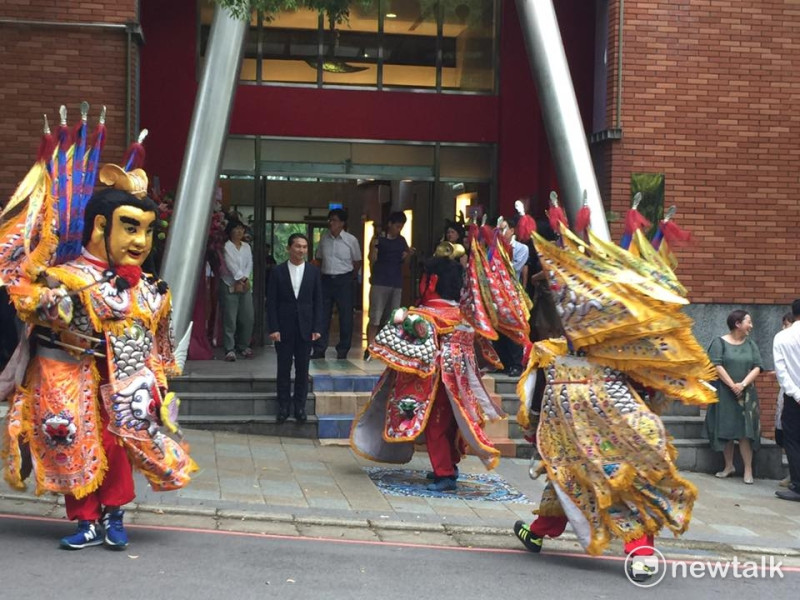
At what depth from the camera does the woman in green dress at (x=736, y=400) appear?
37.8 ft

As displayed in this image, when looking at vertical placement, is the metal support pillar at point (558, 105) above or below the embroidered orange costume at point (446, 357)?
above

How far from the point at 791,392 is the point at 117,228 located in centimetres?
673

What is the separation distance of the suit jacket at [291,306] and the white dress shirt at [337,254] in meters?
2.92

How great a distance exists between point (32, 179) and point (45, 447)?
63.8 inches

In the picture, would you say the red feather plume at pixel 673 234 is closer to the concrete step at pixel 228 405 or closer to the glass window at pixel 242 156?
the concrete step at pixel 228 405

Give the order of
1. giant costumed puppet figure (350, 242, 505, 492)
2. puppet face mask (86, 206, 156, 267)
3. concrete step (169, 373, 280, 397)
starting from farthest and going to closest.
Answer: concrete step (169, 373, 280, 397) < giant costumed puppet figure (350, 242, 505, 492) < puppet face mask (86, 206, 156, 267)

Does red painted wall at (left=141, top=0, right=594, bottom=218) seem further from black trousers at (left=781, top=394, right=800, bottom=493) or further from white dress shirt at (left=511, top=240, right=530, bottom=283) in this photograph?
black trousers at (left=781, top=394, right=800, bottom=493)

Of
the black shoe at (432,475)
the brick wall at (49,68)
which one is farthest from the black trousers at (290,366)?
the brick wall at (49,68)

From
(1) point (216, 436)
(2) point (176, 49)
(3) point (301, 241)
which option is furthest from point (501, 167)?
(1) point (216, 436)

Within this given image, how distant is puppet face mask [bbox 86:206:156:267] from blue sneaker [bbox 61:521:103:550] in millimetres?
1563

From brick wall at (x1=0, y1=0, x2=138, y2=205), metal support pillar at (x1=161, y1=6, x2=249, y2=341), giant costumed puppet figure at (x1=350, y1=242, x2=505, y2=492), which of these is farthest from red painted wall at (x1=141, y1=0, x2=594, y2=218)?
giant costumed puppet figure at (x1=350, y1=242, x2=505, y2=492)

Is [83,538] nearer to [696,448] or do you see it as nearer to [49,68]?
[696,448]

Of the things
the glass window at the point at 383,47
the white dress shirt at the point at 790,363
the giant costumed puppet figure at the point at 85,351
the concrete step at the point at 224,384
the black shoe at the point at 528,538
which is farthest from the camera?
the glass window at the point at 383,47

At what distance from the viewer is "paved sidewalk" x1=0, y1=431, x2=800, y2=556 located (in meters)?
8.21
